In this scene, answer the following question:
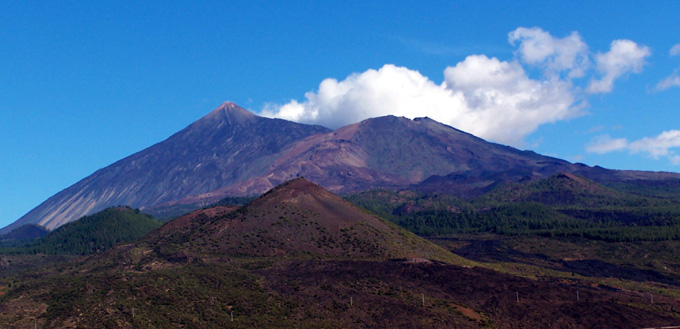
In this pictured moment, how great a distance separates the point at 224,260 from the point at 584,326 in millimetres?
61692

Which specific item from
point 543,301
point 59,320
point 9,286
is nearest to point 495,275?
point 543,301

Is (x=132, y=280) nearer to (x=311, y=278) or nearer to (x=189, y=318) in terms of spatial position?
(x=189, y=318)

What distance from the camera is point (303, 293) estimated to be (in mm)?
100062

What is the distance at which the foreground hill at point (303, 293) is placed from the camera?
291 feet

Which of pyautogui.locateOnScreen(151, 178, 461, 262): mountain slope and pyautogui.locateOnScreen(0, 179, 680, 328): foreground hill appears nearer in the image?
pyautogui.locateOnScreen(0, 179, 680, 328): foreground hill

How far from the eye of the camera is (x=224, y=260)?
125m

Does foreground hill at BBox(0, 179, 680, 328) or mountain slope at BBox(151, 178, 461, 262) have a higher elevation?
mountain slope at BBox(151, 178, 461, 262)

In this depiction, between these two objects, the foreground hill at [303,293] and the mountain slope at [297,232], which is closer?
the foreground hill at [303,293]

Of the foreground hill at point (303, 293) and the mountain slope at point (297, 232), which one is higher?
the mountain slope at point (297, 232)

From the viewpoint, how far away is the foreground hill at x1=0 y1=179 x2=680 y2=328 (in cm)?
8862

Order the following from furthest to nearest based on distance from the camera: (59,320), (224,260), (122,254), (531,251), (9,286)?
(531,251), (122,254), (224,260), (9,286), (59,320)

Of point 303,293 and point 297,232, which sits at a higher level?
point 297,232

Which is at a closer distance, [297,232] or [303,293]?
[303,293]

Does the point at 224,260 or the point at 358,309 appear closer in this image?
the point at 358,309
